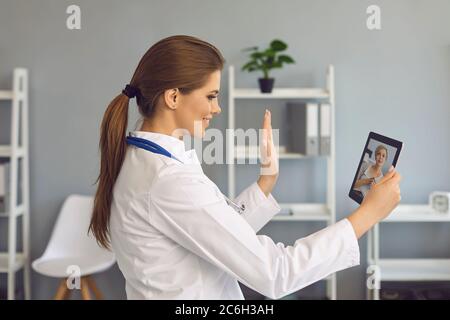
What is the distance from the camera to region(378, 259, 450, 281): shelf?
302 cm

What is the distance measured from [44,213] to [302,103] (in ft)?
4.43

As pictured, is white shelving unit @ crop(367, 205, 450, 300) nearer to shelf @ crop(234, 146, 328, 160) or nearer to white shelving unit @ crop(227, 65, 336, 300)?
white shelving unit @ crop(227, 65, 336, 300)

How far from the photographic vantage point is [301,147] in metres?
3.08

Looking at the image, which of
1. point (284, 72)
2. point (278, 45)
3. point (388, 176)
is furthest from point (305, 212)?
point (388, 176)

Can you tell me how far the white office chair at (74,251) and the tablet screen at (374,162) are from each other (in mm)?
1861

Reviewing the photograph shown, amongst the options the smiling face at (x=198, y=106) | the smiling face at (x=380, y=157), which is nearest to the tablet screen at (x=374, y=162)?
the smiling face at (x=380, y=157)

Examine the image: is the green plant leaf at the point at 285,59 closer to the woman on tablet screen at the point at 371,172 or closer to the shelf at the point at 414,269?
the shelf at the point at 414,269

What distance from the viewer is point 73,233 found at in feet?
10.6

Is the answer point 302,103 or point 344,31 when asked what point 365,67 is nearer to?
point 344,31

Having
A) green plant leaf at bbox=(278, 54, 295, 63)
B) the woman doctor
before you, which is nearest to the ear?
the woman doctor

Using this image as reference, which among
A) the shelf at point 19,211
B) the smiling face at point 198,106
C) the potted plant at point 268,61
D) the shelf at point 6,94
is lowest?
the shelf at point 19,211

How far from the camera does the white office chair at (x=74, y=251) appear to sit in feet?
9.95

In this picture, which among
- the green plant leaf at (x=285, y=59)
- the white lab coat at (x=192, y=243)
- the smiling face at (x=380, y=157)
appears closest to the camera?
the white lab coat at (x=192, y=243)

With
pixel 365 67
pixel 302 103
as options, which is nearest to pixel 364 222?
pixel 302 103
